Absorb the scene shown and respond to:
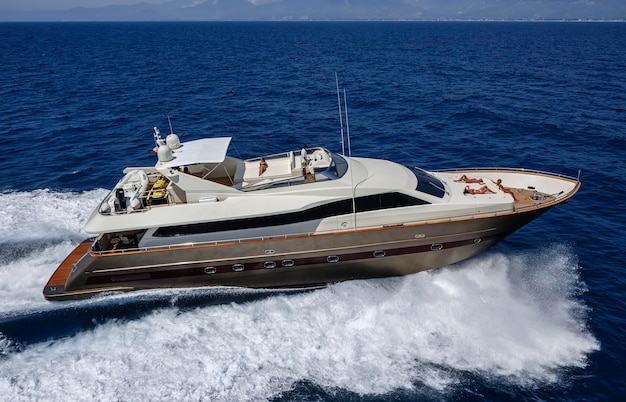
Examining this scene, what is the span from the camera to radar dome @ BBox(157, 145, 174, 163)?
13.5 m

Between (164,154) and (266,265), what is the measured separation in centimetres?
453

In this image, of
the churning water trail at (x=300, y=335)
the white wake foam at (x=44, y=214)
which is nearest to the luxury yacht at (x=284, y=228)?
the churning water trail at (x=300, y=335)

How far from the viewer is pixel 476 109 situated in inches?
1312

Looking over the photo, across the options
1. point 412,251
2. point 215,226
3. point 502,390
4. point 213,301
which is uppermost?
point 215,226

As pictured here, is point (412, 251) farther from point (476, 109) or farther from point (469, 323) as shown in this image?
point (476, 109)

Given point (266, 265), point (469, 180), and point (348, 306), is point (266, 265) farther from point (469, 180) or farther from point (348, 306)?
point (469, 180)

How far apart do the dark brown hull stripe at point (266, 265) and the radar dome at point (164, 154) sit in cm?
335

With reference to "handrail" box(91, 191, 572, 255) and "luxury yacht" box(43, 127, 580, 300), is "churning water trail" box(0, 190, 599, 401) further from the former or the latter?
"handrail" box(91, 191, 572, 255)

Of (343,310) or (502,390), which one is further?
(343,310)

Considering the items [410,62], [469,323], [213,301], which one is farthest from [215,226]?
[410,62]

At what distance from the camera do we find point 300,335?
12.3 meters

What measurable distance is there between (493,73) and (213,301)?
4411cm

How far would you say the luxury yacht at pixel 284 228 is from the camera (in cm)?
1322

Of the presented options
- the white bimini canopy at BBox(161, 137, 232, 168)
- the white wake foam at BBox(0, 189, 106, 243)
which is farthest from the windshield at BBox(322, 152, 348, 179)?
the white wake foam at BBox(0, 189, 106, 243)
